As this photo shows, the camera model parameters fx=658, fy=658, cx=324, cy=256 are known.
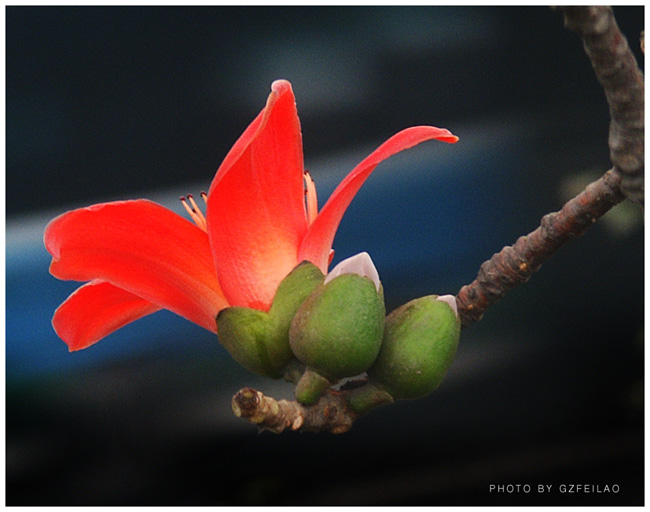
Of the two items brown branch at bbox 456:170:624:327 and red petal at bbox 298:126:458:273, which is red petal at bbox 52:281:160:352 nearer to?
red petal at bbox 298:126:458:273

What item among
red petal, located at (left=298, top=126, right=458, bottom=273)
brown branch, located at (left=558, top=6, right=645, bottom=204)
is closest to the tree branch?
brown branch, located at (left=558, top=6, right=645, bottom=204)

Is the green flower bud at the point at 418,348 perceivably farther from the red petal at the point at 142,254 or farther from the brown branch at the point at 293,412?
the red petal at the point at 142,254

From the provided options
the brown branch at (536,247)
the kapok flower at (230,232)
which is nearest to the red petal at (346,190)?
the kapok flower at (230,232)

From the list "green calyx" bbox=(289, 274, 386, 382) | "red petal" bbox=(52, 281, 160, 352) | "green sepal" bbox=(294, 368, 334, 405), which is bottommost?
"green sepal" bbox=(294, 368, 334, 405)

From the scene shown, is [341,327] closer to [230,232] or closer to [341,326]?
[341,326]

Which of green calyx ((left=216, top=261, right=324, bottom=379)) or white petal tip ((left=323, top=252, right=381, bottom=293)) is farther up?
white petal tip ((left=323, top=252, right=381, bottom=293))

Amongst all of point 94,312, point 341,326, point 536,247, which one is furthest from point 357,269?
point 94,312

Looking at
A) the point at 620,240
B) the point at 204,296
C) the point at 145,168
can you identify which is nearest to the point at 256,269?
the point at 204,296
